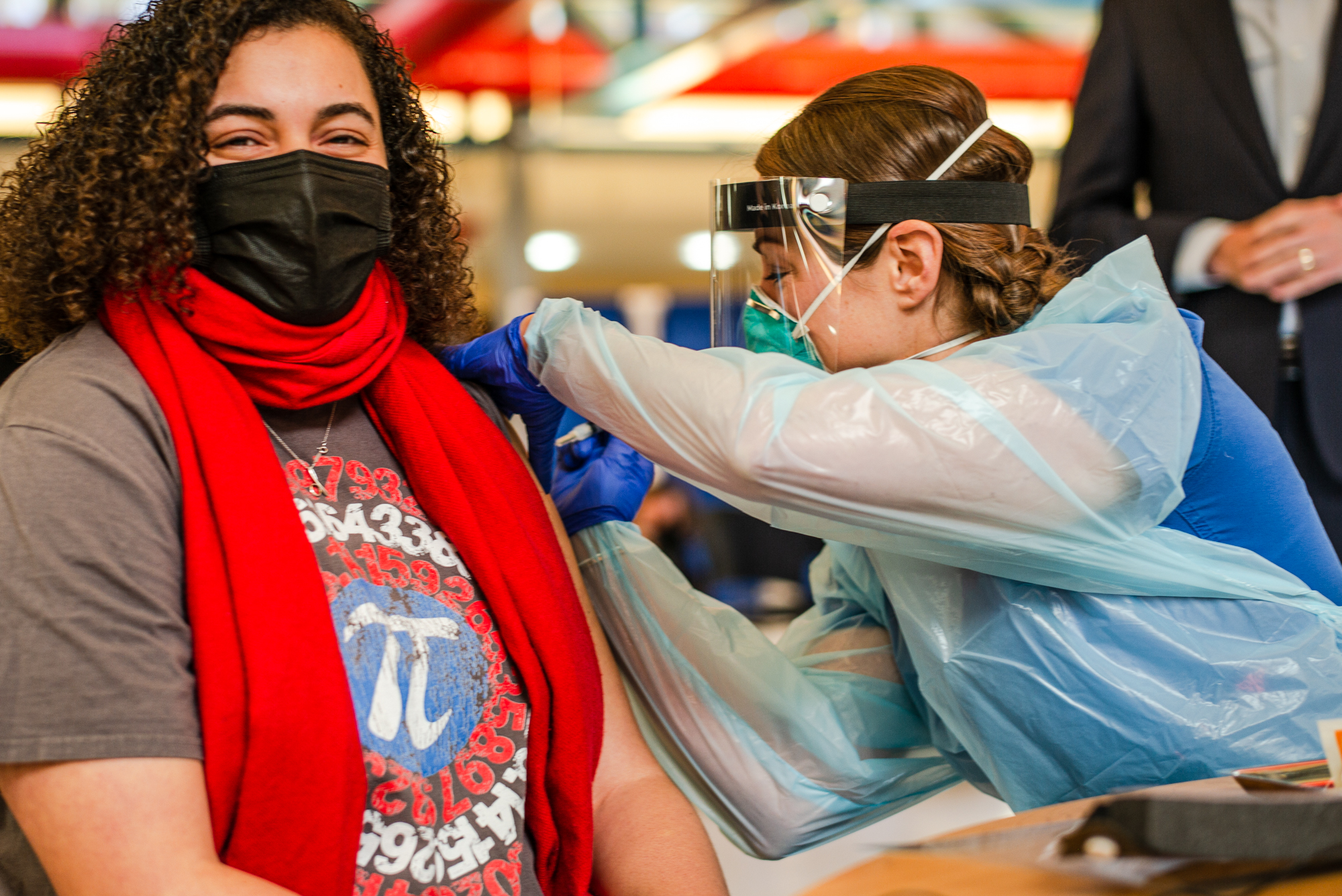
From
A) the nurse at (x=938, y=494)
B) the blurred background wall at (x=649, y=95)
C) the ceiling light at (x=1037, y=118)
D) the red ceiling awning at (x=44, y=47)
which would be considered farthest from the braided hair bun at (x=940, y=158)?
the ceiling light at (x=1037, y=118)

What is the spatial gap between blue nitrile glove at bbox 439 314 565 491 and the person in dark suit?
1.03 m

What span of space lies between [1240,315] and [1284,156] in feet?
0.94

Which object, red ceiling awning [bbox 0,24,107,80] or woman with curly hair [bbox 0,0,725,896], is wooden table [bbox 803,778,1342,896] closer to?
woman with curly hair [bbox 0,0,725,896]

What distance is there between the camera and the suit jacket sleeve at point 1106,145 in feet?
6.93

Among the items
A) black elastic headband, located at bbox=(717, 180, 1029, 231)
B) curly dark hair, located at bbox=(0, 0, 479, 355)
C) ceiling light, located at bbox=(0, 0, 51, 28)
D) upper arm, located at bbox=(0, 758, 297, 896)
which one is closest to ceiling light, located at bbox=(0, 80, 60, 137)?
ceiling light, located at bbox=(0, 0, 51, 28)

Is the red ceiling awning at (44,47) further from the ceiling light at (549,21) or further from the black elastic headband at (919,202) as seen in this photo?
the black elastic headband at (919,202)

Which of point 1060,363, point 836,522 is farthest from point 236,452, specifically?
point 1060,363

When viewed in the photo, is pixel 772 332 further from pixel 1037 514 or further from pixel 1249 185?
pixel 1249 185

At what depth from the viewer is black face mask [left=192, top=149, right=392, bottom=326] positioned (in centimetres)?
120

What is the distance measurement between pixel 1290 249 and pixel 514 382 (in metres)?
1.28

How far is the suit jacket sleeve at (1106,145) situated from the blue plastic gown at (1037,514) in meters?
0.71

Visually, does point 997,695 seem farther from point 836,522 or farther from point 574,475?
point 574,475

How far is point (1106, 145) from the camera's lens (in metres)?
2.12

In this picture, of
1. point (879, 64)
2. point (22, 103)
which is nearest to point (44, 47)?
point (22, 103)
